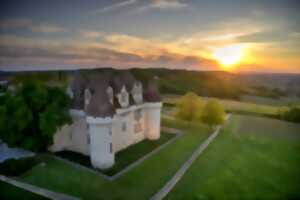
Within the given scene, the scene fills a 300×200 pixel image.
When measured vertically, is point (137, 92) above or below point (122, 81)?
below

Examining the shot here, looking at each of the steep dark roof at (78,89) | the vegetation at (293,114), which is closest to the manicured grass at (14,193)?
the steep dark roof at (78,89)

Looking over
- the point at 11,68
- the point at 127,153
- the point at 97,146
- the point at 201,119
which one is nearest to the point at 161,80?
the point at 201,119

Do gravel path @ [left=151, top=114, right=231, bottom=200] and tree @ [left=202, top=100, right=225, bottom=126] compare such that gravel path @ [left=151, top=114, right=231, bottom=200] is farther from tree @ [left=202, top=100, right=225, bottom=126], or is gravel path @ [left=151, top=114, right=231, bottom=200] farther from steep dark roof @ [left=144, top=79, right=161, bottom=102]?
steep dark roof @ [left=144, top=79, right=161, bottom=102]

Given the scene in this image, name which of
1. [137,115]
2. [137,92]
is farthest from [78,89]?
[137,115]

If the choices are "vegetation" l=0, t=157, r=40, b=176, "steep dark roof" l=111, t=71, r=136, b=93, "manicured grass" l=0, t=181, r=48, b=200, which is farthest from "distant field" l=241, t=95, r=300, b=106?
"vegetation" l=0, t=157, r=40, b=176

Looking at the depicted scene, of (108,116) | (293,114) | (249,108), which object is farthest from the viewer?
(249,108)

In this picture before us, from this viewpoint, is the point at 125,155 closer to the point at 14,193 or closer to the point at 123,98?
the point at 123,98

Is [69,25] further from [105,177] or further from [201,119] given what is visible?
[201,119]
